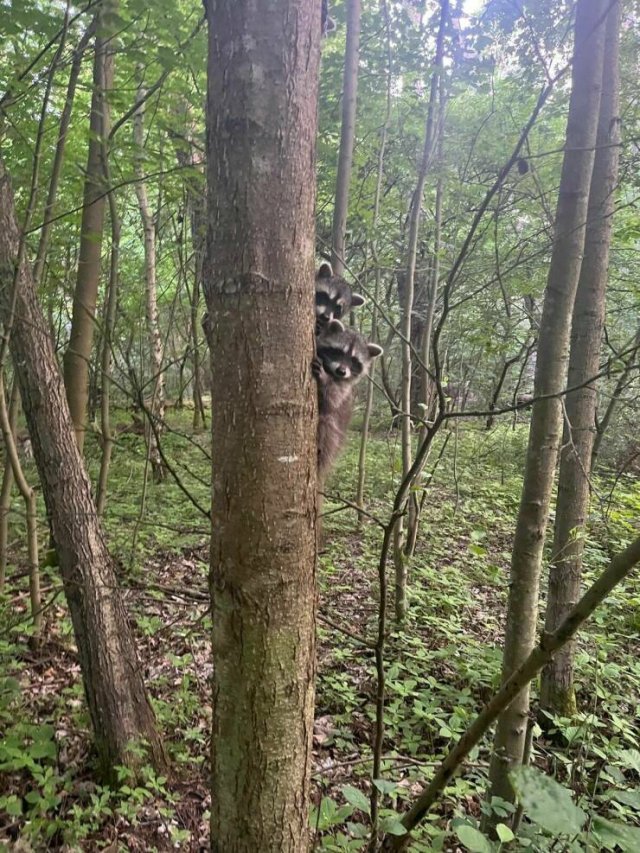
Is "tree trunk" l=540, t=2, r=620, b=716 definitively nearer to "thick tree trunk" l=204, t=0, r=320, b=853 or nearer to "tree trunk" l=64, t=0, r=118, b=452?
"thick tree trunk" l=204, t=0, r=320, b=853

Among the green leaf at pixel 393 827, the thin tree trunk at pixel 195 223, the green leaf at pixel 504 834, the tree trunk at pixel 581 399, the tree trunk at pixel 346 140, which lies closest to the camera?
the green leaf at pixel 393 827

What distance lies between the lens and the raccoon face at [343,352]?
9.93 feet

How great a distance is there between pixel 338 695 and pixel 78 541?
196cm

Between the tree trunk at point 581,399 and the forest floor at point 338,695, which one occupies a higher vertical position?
the tree trunk at point 581,399

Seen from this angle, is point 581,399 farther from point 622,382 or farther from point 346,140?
point 346,140

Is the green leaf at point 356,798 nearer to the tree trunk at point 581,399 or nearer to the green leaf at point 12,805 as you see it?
the green leaf at point 12,805

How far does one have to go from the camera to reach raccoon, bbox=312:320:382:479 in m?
2.94

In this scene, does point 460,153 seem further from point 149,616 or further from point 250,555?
point 250,555

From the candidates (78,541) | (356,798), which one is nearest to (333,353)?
(78,541)

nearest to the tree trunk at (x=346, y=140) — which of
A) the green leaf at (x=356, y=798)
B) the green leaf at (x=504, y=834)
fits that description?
the green leaf at (x=356, y=798)

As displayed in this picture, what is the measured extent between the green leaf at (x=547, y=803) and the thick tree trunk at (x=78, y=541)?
2.11 m

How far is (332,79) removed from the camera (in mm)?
4734

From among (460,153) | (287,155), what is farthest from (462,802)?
(460,153)

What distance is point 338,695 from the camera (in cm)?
361
